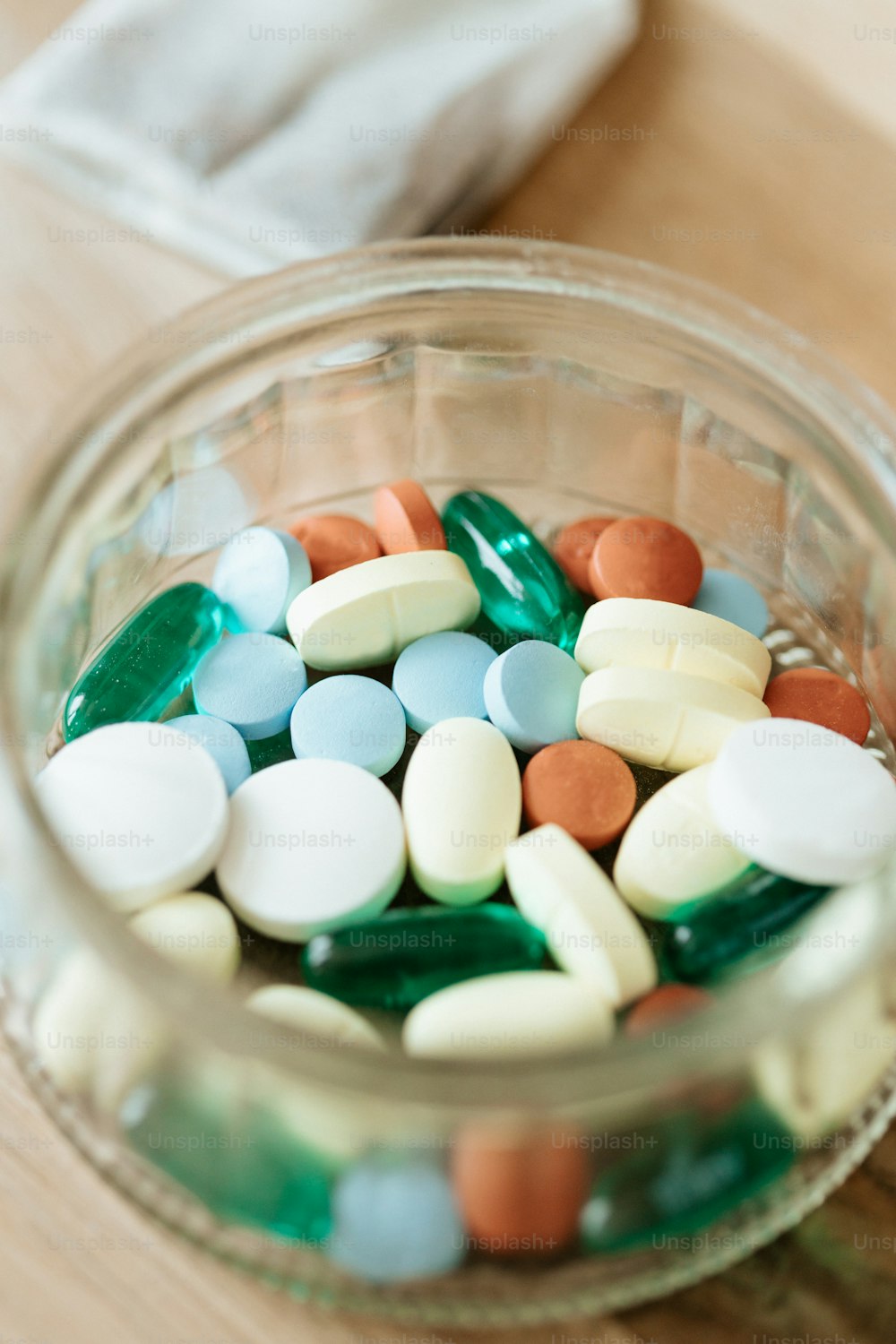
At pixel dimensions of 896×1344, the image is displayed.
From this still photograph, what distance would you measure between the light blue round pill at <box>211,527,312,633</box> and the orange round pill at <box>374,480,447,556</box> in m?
0.04

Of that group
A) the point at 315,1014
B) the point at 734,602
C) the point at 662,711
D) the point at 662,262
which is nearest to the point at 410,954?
the point at 315,1014

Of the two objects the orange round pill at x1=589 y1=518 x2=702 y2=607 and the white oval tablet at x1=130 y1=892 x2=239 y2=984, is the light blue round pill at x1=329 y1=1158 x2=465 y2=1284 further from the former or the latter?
the orange round pill at x1=589 y1=518 x2=702 y2=607

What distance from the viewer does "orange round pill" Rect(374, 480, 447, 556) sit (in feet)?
1.86

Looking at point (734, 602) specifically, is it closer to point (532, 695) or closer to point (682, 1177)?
point (532, 695)

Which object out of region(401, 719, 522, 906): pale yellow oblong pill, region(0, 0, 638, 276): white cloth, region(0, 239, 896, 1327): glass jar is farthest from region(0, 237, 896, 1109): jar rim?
region(0, 0, 638, 276): white cloth

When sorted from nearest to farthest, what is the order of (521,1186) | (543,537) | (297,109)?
(521,1186) → (543,537) → (297,109)

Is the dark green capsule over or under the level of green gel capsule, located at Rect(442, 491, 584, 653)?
under

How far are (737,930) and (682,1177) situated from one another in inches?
3.5

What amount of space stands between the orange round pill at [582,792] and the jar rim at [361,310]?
81 millimetres

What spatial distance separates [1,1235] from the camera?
48 cm

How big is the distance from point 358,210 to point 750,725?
41 centimetres

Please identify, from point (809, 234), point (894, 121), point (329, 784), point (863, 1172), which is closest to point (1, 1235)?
point (329, 784)

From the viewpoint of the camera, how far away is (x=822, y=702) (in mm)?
553

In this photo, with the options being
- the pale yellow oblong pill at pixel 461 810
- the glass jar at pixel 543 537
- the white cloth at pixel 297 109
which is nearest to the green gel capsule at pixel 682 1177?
the glass jar at pixel 543 537
